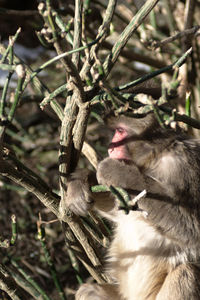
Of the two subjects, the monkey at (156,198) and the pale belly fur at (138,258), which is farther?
the pale belly fur at (138,258)

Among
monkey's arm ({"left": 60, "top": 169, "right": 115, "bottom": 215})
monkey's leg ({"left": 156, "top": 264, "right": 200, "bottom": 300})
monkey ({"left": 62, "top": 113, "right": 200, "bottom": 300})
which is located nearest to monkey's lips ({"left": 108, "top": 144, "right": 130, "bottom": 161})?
monkey ({"left": 62, "top": 113, "right": 200, "bottom": 300})

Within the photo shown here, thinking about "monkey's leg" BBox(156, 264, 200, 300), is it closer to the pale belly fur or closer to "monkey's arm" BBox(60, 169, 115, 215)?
the pale belly fur

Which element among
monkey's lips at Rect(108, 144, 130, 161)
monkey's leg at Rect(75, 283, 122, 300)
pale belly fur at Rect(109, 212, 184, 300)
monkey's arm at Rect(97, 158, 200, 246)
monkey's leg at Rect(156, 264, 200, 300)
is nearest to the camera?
monkey's arm at Rect(97, 158, 200, 246)

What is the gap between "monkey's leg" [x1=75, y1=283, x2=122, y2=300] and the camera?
8.52 ft

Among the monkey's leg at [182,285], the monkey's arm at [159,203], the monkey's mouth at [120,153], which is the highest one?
the monkey's mouth at [120,153]

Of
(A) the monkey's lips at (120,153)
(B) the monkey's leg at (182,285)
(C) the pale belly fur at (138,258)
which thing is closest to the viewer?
(A) the monkey's lips at (120,153)

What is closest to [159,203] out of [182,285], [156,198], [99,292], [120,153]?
[156,198]

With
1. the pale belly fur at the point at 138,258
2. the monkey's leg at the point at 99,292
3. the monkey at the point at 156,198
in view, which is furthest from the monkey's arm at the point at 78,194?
the monkey's leg at the point at 99,292

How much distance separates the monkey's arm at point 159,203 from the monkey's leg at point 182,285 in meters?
0.18

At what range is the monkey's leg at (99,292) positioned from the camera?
2.60 meters

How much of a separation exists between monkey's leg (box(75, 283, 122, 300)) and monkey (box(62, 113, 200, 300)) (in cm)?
19

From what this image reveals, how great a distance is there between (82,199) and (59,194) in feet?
0.71

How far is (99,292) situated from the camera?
2613mm

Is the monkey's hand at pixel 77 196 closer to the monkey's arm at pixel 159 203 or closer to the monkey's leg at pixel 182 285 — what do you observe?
the monkey's arm at pixel 159 203
